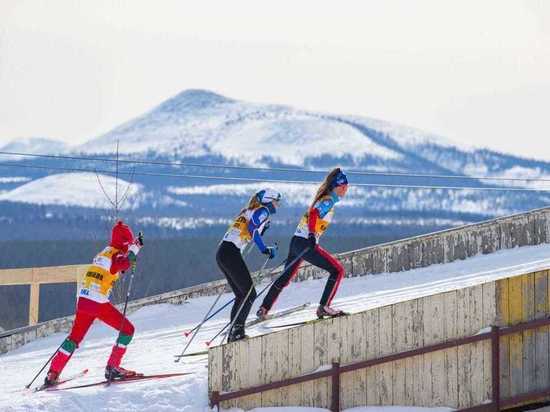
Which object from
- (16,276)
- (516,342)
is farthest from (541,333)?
(16,276)

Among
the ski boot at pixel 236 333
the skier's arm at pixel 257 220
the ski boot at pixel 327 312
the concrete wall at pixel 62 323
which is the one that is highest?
the skier's arm at pixel 257 220

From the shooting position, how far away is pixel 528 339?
642 inches

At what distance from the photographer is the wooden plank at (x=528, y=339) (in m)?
16.2

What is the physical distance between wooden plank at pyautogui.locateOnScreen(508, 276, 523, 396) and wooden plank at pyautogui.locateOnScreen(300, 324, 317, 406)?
2.16m

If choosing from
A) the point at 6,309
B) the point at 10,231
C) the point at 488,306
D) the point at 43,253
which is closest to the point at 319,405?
the point at 488,306

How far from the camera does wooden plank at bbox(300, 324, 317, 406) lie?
52.5 feet

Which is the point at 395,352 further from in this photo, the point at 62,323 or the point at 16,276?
the point at 16,276

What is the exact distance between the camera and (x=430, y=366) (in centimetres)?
1606

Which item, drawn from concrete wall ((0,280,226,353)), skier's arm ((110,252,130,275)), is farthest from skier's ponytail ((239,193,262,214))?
concrete wall ((0,280,226,353))

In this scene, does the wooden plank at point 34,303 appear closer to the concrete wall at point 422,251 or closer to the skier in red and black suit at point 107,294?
the concrete wall at point 422,251

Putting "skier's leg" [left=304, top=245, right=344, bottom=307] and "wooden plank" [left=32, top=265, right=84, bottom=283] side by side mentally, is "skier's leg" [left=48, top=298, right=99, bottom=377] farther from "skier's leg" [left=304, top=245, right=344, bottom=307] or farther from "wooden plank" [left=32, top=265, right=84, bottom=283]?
"wooden plank" [left=32, top=265, right=84, bottom=283]

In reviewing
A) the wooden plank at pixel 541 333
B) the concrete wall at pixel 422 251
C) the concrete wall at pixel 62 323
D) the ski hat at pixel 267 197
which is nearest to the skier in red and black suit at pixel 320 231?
the ski hat at pixel 267 197

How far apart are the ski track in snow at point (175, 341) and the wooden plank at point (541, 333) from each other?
1195 mm

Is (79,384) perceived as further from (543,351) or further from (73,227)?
(73,227)
